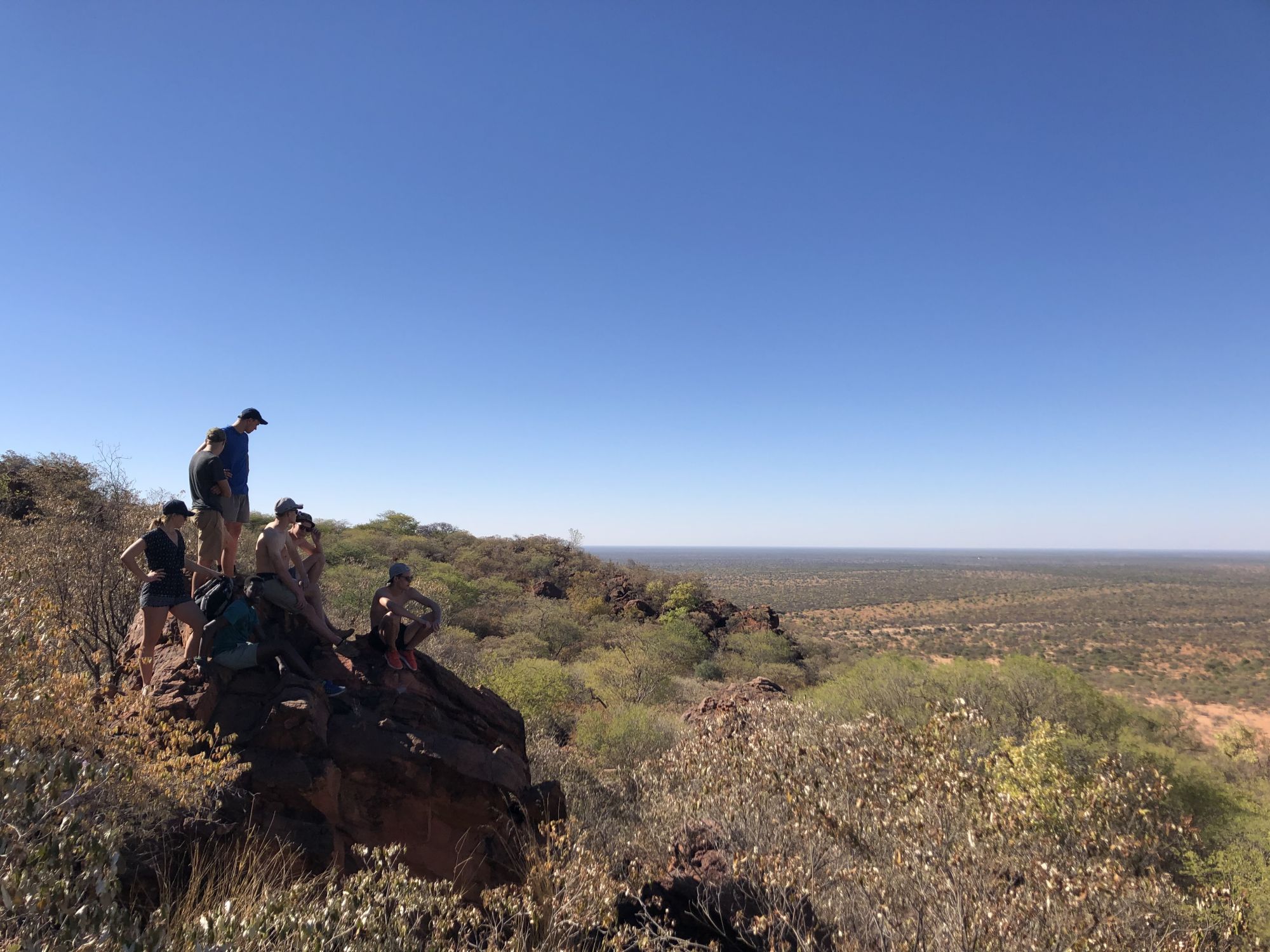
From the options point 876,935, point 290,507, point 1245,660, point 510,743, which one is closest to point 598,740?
point 510,743

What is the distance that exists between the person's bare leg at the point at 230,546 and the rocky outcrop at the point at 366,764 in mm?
889

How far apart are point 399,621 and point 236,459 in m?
2.58

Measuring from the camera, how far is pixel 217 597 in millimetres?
5500

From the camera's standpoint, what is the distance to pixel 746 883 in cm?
586

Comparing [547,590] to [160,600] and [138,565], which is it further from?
[138,565]

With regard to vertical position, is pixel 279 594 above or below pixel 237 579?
below

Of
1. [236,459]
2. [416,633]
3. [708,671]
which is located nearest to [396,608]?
[416,633]

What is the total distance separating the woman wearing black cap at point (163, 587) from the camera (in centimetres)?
503

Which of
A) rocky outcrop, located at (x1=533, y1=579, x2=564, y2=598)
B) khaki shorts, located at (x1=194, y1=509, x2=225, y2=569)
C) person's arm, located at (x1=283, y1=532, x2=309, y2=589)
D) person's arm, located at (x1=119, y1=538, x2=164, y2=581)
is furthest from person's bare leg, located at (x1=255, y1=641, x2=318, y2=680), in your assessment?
rocky outcrop, located at (x1=533, y1=579, x2=564, y2=598)

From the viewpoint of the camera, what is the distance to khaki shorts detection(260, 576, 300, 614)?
5.63 metres

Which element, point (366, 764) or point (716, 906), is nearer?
point (366, 764)

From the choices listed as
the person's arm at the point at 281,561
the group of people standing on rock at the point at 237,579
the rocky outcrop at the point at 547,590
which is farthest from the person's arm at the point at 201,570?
the rocky outcrop at the point at 547,590

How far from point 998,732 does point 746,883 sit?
33.1 feet

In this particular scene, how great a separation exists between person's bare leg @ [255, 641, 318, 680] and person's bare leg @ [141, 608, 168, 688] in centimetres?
81
